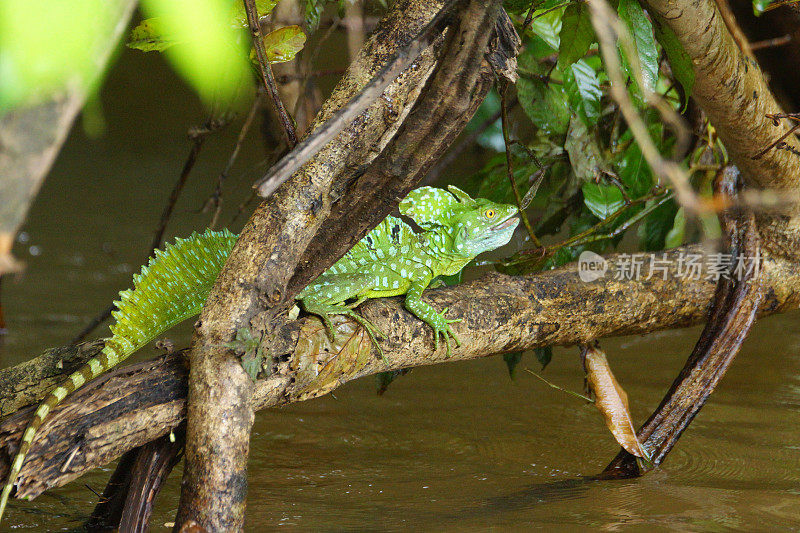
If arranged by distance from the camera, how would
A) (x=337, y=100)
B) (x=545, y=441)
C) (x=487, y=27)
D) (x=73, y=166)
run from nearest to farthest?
(x=487, y=27), (x=337, y=100), (x=545, y=441), (x=73, y=166)

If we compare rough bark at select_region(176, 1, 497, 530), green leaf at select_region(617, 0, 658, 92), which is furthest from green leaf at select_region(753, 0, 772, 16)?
rough bark at select_region(176, 1, 497, 530)

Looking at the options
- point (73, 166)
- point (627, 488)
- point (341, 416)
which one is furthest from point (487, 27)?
point (73, 166)

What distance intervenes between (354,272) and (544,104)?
3.03 ft

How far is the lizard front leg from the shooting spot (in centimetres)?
181

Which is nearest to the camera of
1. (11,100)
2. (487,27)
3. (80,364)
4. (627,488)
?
(11,100)

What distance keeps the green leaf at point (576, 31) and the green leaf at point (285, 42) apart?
1.98ft

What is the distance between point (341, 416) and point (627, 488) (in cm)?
122

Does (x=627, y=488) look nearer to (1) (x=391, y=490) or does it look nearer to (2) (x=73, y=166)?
(1) (x=391, y=490)

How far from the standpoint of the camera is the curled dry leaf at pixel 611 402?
202 cm

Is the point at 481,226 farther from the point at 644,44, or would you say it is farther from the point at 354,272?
the point at 644,44

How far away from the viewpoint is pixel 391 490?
6.75 ft

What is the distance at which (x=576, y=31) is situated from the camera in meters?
1.69

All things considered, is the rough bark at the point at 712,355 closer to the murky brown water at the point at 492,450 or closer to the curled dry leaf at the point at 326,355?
the murky brown water at the point at 492,450

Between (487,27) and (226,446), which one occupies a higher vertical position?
(487,27)
